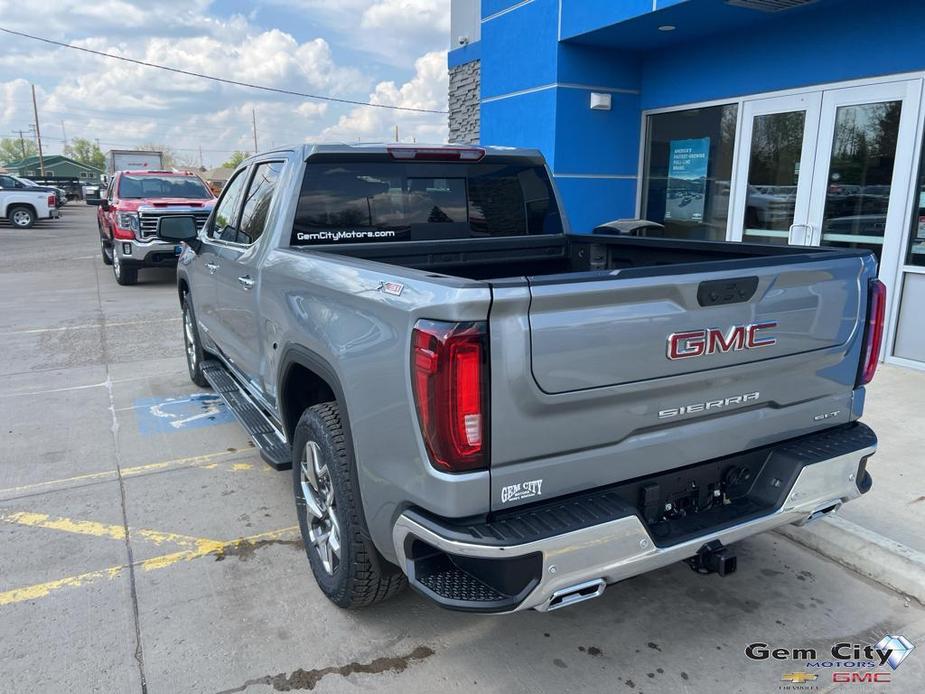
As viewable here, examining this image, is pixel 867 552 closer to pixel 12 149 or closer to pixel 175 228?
pixel 175 228

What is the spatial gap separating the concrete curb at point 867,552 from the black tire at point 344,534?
2.05m

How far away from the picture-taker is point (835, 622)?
3.15 metres

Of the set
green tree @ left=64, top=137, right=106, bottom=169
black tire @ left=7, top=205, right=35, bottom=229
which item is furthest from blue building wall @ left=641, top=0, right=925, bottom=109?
green tree @ left=64, top=137, right=106, bottom=169

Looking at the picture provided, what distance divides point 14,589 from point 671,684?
3026 mm

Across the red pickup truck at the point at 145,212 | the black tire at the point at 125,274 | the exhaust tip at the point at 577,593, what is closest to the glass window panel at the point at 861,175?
the exhaust tip at the point at 577,593

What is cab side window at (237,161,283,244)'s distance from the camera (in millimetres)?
4078

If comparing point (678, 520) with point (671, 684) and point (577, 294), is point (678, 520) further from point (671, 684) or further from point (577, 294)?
point (577, 294)

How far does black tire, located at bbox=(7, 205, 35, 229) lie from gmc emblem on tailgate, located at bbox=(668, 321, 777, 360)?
28.7 metres

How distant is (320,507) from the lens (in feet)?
10.6

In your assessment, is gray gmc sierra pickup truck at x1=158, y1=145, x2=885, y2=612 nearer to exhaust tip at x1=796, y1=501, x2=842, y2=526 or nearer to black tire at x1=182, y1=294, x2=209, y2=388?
Answer: exhaust tip at x1=796, y1=501, x2=842, y2=526

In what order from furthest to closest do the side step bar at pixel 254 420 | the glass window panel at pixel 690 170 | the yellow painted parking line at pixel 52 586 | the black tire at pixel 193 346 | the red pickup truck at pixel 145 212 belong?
1. the red pickup truck at pixel 145 212
2. the glass window panel at pixel 690 170
3. the black tire at pixel 193 346
4. the side step bar at pixel 254 420
5. the yellow painted parking line at pixel 52 586

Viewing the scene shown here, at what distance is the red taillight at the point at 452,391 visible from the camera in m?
2.12

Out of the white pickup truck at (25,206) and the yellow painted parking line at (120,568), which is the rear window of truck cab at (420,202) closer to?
the yellow painted parking line at (120,568)

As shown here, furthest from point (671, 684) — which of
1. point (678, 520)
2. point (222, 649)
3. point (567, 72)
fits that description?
point (567, 72)
